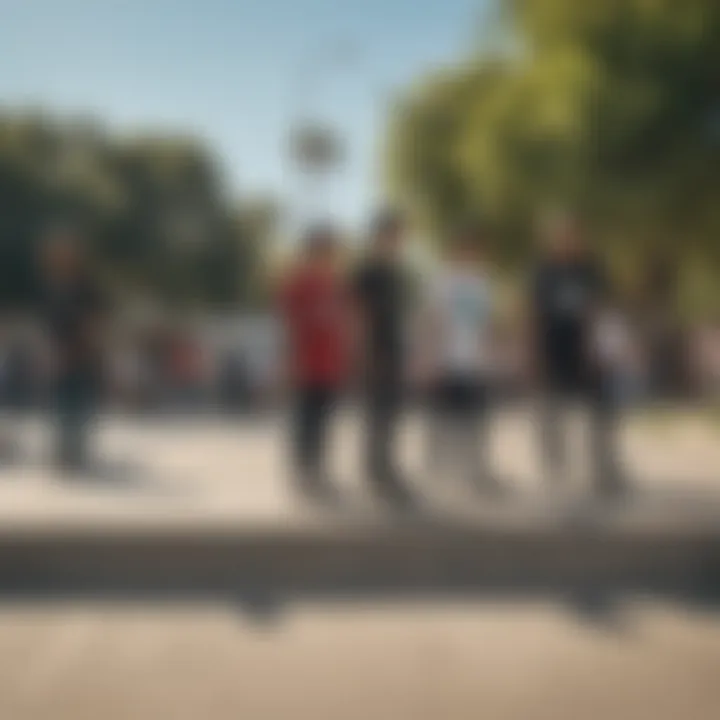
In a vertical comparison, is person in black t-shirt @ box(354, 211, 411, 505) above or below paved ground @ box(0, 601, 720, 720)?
above

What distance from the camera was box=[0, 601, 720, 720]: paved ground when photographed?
319cm

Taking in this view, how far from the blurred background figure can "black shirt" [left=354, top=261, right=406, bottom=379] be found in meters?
1.97

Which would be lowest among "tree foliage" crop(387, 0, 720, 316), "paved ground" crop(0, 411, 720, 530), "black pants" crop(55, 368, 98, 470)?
"paved ground" crop(0, 411, 720, 530)

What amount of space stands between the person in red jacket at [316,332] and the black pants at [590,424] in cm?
115

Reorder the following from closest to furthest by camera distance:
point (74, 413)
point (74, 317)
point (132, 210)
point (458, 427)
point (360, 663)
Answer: point (360, 663), point (458, 427), point (74, 317), point (74, 413), point (132, 210)

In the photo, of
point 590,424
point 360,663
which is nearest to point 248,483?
point 590,424

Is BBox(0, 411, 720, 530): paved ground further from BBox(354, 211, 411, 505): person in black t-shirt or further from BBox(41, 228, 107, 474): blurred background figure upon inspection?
BBox(41, 228, 107, 474): blurred background figure

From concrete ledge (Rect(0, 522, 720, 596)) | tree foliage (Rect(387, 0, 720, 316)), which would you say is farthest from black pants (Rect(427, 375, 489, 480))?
tree foliage (Rect(387, 0, 720, 316))

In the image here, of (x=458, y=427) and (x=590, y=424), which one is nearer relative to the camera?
(x=590, y=424)

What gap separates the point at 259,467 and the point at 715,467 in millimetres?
3089

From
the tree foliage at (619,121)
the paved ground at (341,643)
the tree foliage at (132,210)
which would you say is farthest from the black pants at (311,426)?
the tree foliage at (132,210)

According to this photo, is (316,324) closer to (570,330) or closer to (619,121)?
(570,330)

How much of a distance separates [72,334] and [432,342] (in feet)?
7.54

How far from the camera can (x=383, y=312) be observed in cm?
543
